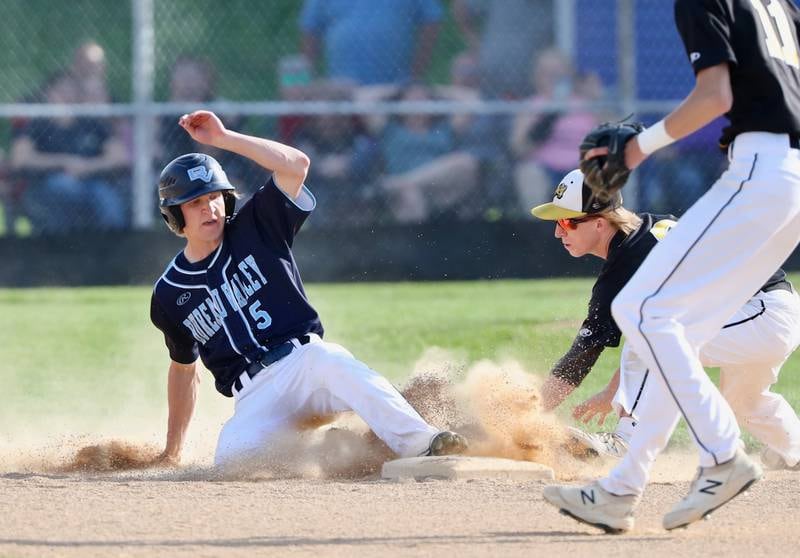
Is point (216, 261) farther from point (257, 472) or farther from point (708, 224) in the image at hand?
point (708, 224)

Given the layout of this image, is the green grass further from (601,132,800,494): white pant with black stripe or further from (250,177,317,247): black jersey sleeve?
(601,132,800,494): white pant with black stripe

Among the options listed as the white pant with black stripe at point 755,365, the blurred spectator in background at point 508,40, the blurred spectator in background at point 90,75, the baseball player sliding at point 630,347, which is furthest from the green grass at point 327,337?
the blurred spectator in background at point 508,40

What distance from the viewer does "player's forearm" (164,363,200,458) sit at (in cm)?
584

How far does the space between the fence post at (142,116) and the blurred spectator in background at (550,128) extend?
367cm

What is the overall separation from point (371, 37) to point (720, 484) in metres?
10.2

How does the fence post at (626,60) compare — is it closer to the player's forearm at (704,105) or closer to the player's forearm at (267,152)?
the player's forearm at (267,152)

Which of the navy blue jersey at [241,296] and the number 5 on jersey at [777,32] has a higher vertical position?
the number 5 on jersey at [777,32]

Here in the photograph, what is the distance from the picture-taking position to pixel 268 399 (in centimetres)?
562

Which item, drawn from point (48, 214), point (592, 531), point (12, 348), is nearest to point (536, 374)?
point (592, 531)

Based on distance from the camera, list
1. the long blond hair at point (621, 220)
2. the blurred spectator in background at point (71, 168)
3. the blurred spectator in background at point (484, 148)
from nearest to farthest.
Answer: the long blond hair at point (621, 220) → the blurred spectator in background at point (71, 168) → the blurred spectator in background at point (484, 148)

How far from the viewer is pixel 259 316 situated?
5664 millimetres

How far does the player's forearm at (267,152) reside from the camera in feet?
18.1

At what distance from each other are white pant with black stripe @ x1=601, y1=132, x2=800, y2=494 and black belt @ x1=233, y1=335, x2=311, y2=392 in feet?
6.09

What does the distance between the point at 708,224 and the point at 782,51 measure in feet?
2.09
